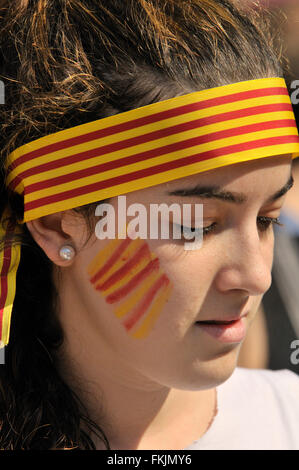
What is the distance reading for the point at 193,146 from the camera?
131cm

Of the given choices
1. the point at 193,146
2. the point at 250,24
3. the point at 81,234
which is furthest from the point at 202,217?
the point at 250,24

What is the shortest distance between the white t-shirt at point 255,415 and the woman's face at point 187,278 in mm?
325

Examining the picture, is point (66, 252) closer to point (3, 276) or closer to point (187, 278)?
point (3, 276)

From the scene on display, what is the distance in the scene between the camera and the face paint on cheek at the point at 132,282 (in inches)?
53.8

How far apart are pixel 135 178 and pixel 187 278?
235 mm

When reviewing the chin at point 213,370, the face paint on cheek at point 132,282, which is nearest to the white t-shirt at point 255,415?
the chin at point 213,370

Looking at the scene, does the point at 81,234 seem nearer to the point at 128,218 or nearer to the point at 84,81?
the point at 128,218

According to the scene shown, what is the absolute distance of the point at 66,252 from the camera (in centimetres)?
143

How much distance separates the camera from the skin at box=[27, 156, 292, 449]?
133 centimetres

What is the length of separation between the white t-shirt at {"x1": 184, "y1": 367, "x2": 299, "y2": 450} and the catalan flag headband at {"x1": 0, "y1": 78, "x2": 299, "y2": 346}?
0.75 meters

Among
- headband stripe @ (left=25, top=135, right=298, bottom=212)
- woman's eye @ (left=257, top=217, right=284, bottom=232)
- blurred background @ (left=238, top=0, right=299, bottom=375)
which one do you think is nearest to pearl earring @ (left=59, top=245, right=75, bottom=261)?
headband stripe @ (left=25, top=135, right=298, bottom=212)

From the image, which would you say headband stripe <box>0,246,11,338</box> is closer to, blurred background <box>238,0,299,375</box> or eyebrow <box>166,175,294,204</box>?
eyebrow <box>166,175,294,204</box>

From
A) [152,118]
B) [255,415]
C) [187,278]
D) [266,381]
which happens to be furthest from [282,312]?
[152,118]

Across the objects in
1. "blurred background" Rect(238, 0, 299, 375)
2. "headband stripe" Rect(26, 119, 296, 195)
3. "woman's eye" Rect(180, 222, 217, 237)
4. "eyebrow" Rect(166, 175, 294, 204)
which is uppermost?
"headband stripe" Rect(26, 119, 296, 195)
